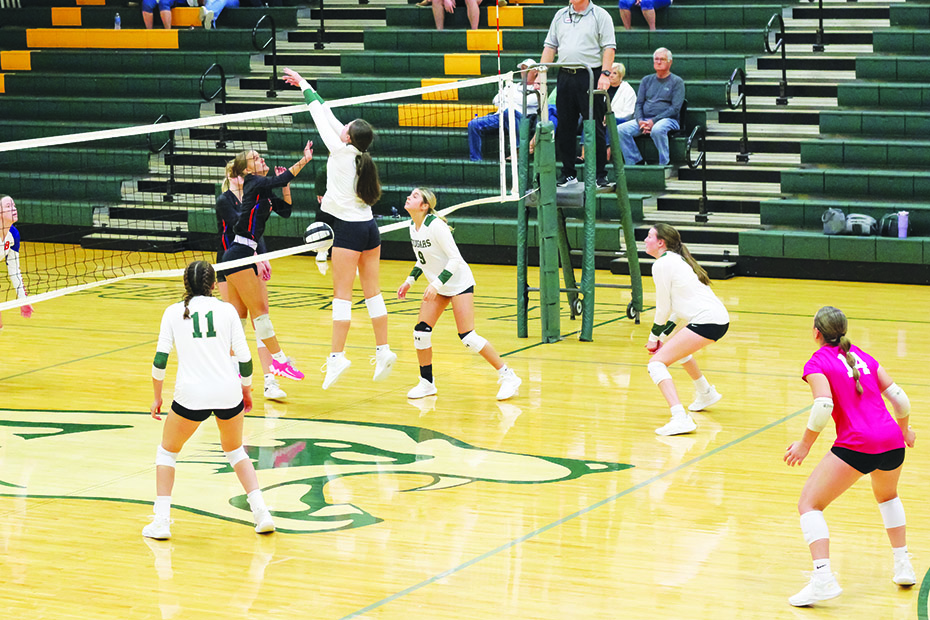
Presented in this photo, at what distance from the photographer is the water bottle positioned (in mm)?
13938

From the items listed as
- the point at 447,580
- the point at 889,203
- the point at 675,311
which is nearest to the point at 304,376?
the point at 675,311

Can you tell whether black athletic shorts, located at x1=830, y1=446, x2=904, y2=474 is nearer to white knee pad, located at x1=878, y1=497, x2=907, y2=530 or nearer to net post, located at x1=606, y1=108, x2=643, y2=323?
white knee pad, located at x1=878, y1=497, x2=907, y2=530

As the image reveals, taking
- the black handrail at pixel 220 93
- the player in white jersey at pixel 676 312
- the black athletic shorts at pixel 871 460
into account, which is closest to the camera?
the black athletic shorts at pixel 871 460

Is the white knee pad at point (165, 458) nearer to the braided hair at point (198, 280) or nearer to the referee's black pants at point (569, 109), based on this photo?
the braided hair at point (198, 280)

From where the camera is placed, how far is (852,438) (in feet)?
17.9

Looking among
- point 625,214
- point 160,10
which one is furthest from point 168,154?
point 625,214

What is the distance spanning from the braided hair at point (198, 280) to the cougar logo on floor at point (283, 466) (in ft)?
4.13

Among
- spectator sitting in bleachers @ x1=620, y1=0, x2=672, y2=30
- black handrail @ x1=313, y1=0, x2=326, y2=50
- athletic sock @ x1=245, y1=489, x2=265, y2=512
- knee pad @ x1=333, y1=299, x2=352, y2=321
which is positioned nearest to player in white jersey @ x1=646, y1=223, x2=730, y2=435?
knee pad @ x1=333, y1=299, x2=352, y2=321

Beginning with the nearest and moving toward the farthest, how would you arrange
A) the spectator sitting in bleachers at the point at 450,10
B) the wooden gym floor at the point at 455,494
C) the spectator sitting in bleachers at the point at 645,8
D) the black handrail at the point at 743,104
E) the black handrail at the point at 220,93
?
1. the wooden gym floor at the point at 455,494
2. the black handrail at the point at 743,104
3. the spectator sitting in bleachers at the point at 645,8
4. the black handrail at the point at 220,93
5. the spectator sitting in bleachers at the point at 450,10

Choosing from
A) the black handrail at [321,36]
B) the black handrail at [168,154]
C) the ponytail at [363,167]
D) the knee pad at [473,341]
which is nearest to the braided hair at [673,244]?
the knee pad at [473,341]

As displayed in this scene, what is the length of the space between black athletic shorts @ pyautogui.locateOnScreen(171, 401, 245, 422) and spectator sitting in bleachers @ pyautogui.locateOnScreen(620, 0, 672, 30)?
41.9 feet

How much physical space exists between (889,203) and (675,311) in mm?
7047

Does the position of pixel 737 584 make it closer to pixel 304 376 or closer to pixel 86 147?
pixel 304 376

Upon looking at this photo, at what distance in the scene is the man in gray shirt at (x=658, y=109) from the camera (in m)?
15.6
